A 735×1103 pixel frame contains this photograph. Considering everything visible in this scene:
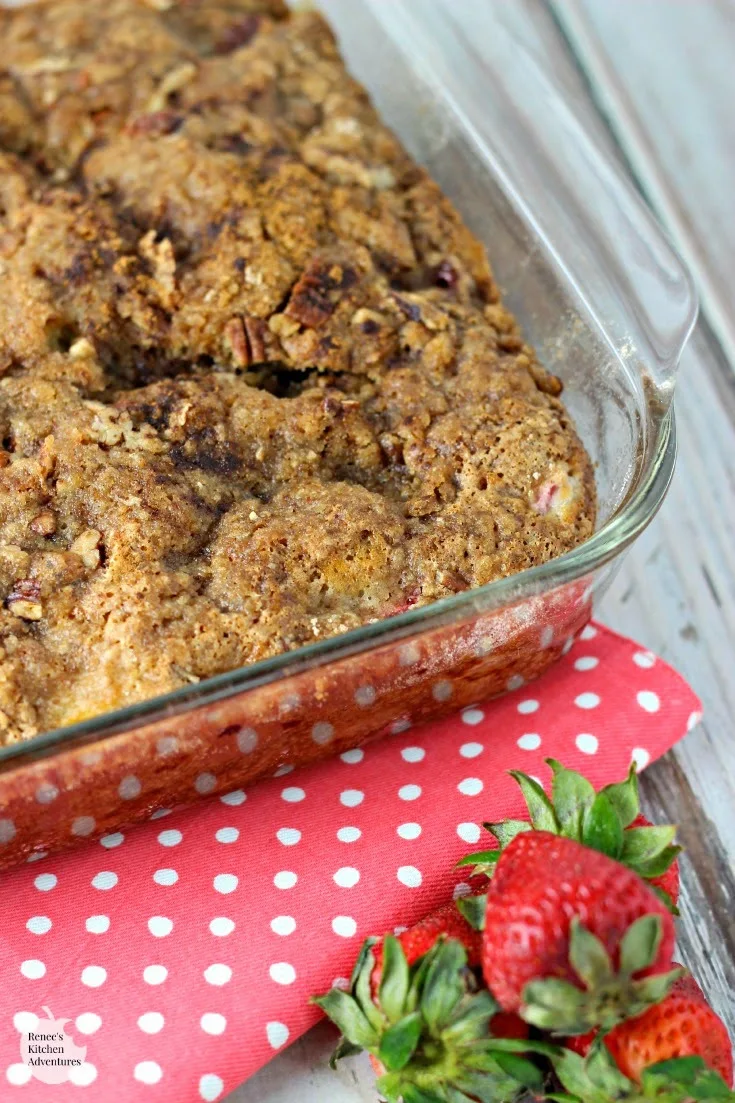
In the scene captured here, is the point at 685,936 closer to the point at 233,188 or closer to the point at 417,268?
the point at 417,268

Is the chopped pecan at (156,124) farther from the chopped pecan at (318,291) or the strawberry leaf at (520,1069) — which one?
the strawberry leaf at (520,1069)

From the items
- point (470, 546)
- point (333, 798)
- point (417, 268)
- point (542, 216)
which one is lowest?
point (333, 798)

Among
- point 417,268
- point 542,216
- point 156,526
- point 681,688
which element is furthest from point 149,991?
point 542,216

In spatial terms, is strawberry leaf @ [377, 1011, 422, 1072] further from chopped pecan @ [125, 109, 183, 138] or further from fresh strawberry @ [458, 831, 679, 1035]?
chopped pecan @ [125, 109, 183, 138]

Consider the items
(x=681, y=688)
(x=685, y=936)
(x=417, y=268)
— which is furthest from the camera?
(x=417, y=268)

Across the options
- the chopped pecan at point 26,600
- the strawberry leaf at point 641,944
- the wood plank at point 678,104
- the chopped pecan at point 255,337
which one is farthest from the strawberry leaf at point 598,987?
the wood plank at point 678,104

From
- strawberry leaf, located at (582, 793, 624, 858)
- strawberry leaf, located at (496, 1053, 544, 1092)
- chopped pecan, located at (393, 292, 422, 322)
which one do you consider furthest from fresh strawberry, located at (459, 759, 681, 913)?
chopped pecan, located at (393, 292, 422, 322)
